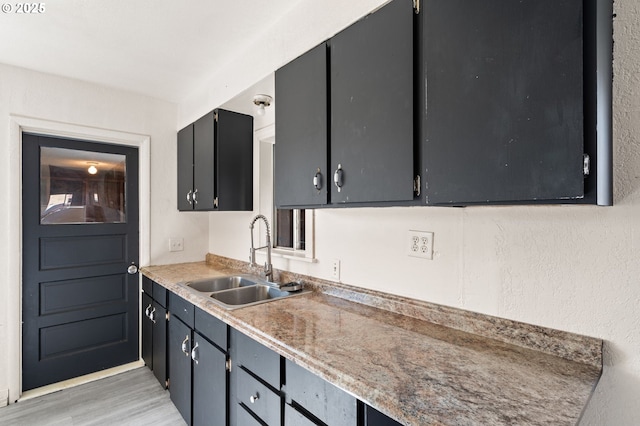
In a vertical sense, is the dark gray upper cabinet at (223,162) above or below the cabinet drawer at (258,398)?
above

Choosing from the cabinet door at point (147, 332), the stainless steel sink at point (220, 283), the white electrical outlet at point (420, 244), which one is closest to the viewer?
the white electrical outlet at point (420, 244)

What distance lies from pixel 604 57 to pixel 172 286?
2246 mm

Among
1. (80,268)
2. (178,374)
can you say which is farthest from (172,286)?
(80,268)

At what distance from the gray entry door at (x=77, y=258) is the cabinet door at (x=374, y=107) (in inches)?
91.1

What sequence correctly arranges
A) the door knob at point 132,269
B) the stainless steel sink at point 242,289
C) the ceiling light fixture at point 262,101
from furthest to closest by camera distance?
the door knob at point 132,269, the ceiling light fixture at point 262,101, the stainless steel sink at point 242,289

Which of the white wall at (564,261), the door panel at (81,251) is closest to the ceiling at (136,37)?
the white wall at (564,261)

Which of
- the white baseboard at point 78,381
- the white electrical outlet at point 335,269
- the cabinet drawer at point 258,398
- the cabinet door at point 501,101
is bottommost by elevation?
the white baseboard at point 78,381

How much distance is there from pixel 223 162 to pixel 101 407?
194 centimetres

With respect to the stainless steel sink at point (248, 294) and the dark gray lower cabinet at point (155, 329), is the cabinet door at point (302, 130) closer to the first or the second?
the stainless steel sink at point (248, 294)

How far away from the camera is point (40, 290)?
245 centimetres

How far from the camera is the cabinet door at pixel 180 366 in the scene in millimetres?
1950

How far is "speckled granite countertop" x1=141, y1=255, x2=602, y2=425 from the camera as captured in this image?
29.7 inches

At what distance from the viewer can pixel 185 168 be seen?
278 cm

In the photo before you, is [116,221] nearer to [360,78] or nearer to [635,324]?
[360,78]
